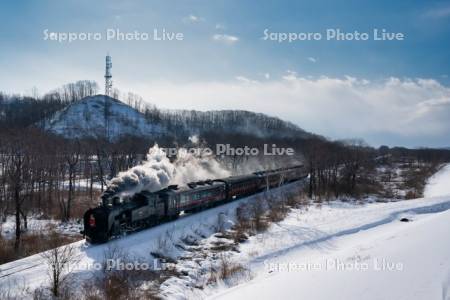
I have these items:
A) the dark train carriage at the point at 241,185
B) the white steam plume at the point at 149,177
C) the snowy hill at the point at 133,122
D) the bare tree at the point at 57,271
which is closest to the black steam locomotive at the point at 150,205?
the dark train carriage at the point at 241,185

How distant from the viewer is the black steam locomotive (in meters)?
19.5

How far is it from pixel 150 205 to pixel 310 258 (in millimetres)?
10432

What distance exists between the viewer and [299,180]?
A: 5778 centimetres

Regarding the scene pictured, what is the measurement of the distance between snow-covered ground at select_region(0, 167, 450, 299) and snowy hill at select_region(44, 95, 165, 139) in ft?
267

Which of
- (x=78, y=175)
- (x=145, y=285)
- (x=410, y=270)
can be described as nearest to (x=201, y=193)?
(x=145, y=285)

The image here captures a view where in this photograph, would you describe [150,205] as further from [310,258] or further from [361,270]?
[361,270]

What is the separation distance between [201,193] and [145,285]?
14409mm

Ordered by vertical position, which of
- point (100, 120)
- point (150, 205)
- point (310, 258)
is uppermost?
point (100, 120)

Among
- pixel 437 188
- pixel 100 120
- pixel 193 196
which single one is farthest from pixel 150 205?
pixel 100 120

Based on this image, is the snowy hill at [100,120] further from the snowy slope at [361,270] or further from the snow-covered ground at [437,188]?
the snowy slope at [361,270]

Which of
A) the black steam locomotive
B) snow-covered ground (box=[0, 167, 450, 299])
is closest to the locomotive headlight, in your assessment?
the black steam locomotive

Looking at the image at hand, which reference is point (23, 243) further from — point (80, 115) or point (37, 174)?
point (80, 115)

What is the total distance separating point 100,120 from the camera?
115938 mm

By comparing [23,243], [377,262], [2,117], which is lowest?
[23,243]
